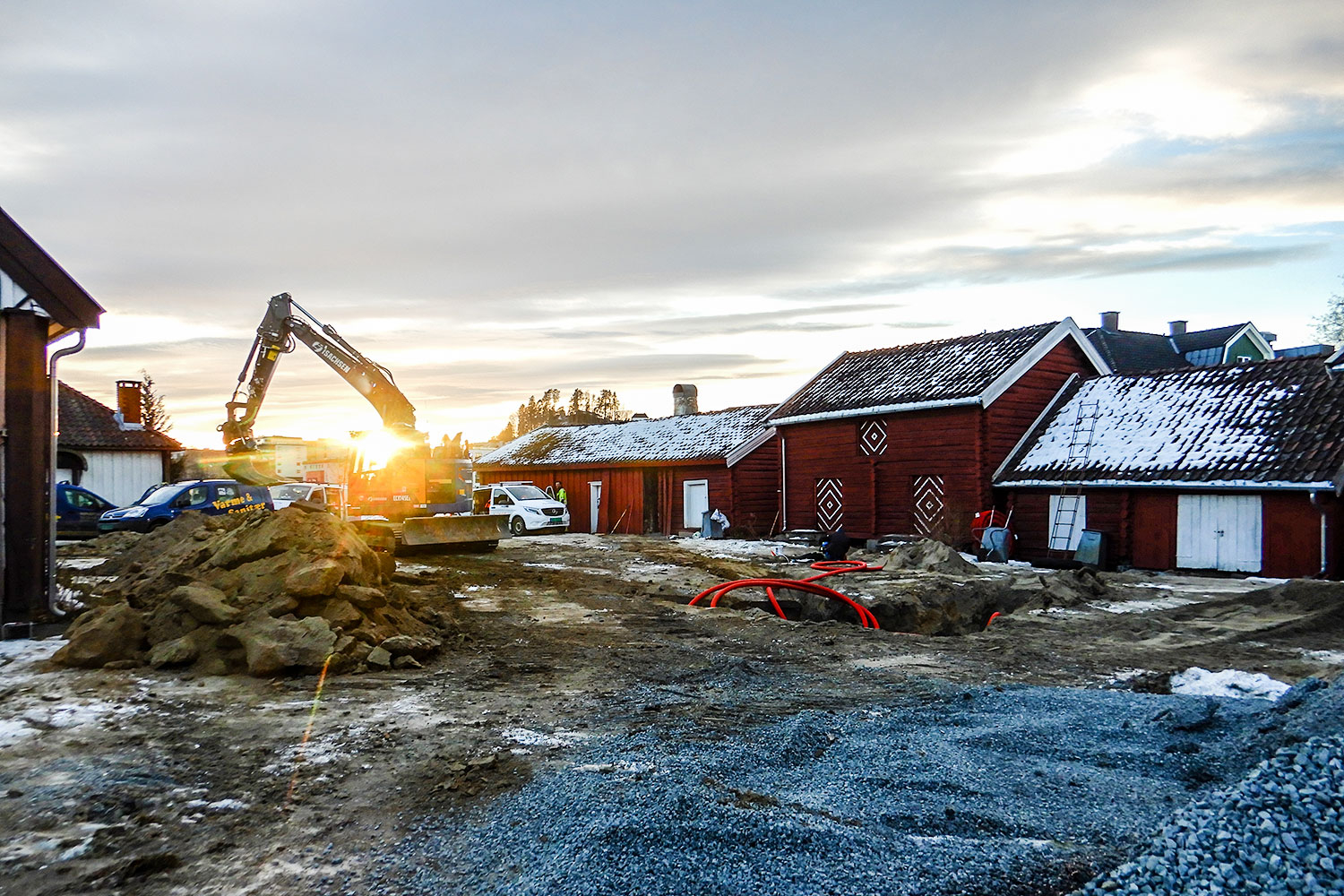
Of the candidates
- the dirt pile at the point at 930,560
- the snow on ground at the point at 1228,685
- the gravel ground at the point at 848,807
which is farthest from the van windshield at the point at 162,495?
the snow on ground at the point at 1228,685

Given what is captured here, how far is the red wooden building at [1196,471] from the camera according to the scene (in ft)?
54.8

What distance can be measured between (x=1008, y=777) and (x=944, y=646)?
4937mm

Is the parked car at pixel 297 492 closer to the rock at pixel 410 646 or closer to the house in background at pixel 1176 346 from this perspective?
the rock at pixel 410 646

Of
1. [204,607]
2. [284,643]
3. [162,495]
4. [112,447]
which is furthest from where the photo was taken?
[112,447]

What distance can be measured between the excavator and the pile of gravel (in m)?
16.5

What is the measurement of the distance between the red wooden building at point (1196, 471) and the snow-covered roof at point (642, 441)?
10993 millimetres

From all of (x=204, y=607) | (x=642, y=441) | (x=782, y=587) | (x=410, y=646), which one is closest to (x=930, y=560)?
(x=782, y=587)

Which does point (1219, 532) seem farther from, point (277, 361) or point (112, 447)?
point (112, 447)

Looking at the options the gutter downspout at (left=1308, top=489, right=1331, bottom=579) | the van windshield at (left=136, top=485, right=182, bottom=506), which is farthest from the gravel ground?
the van windshield at (left=136, top=485, right=182, bottom=506)

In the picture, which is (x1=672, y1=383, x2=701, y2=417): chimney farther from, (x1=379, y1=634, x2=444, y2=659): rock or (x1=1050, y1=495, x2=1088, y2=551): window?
(x1=379, y1=634, x2=444, y2=659): rock

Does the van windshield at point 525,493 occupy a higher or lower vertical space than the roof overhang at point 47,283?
lower

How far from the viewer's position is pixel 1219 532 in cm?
1778

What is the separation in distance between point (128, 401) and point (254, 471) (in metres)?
9.59

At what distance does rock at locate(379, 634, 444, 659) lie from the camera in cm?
920
